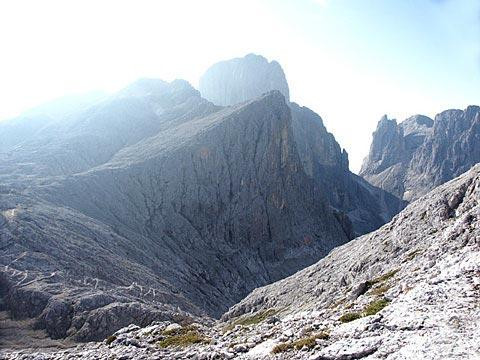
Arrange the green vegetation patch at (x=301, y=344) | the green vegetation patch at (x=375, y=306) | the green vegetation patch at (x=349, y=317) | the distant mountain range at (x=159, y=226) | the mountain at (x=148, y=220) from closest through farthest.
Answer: the green vegetation patch at (x=301, y=344) → the green vegetation patch at (x=349, y=317) → the green vegetation patch at (x=375, y=306) → the distant mountain range at (x=159, y=226) → the mountain at (x=148, y=220)

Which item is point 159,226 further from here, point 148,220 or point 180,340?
point 180,340

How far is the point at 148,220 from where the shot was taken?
141 meters

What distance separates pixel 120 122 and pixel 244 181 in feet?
204

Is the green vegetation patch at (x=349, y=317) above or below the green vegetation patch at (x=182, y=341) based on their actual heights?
above

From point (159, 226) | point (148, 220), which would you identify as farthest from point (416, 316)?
point (159, 226)

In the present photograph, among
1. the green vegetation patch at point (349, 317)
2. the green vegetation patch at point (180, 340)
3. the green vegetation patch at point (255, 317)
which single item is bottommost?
the green vegetation patch at point (255, 317)

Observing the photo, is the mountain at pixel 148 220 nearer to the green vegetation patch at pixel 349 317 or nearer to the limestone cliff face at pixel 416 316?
the limestone cliff face at pixel 416 316

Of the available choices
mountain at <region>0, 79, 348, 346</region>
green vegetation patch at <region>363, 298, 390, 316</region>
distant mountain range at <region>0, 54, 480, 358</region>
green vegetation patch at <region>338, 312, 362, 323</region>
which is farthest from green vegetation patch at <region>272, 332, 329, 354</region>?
mountain at <region>0, 79, 348, 346</region>

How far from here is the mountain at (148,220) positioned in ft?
247

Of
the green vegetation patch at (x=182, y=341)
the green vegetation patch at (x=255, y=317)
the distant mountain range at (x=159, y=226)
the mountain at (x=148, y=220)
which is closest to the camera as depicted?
the green vegetation patch at (x=182, y=341)

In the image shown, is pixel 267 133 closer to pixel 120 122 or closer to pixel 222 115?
pixel 222 115

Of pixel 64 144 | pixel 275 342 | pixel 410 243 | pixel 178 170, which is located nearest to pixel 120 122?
pixel 64 144

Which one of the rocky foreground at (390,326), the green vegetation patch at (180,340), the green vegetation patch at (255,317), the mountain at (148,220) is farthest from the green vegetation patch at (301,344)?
the mountain at (148,220)

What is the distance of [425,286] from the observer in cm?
2275
